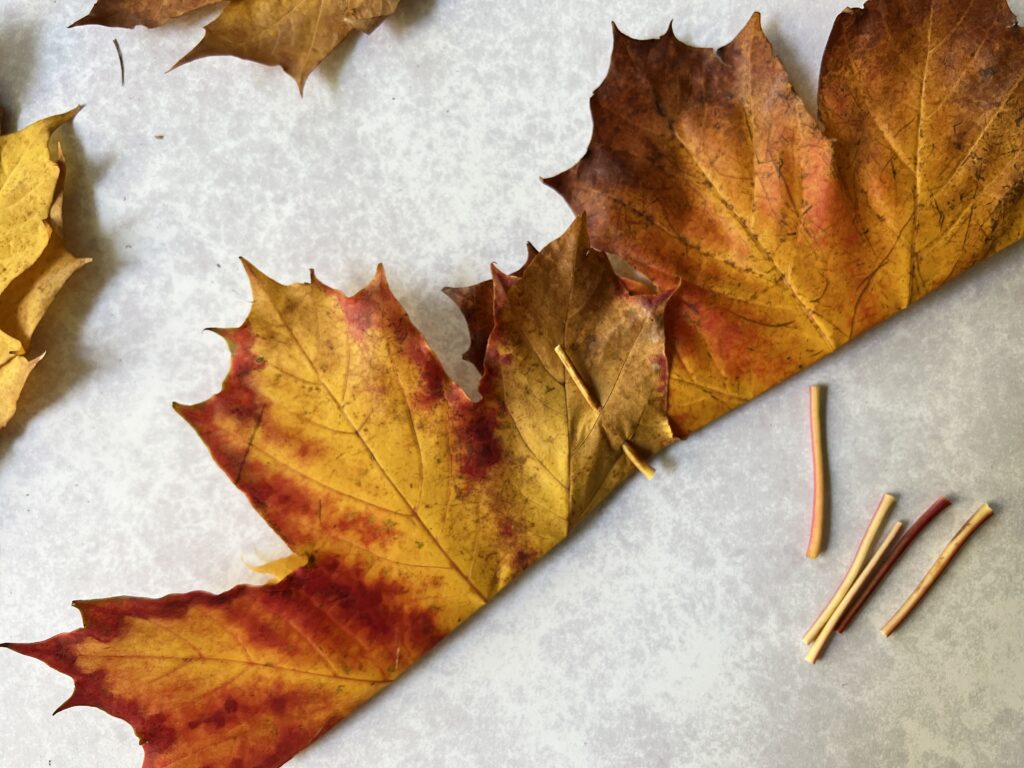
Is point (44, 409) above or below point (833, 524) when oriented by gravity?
above

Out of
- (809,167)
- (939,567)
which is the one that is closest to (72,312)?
(809,167)

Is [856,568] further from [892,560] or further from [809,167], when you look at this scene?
[809,167]

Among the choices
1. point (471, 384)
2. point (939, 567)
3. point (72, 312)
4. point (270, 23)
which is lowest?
point (939, 567)

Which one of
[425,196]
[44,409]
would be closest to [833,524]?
[425,196]

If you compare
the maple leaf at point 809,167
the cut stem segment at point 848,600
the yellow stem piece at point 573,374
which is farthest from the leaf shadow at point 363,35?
the cut stem segment at point 848,600

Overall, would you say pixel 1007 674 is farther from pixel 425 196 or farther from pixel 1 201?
pixel 1 201

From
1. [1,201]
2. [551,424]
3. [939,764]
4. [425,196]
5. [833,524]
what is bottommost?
[939,764]

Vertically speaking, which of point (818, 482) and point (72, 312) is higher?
point (72, 312)

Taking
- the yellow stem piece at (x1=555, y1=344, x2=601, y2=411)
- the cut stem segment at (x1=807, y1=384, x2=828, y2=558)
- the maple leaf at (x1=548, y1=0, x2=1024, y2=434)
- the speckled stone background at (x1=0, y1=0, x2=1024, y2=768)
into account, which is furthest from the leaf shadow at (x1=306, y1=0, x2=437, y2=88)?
the cut stem segment at (x1=807, y1=384, x2=828, y2=558)
